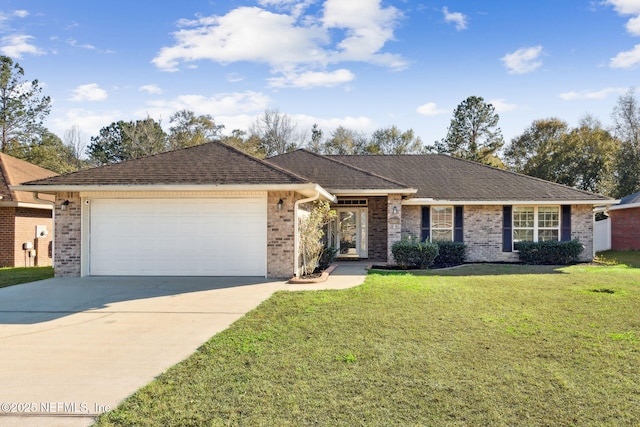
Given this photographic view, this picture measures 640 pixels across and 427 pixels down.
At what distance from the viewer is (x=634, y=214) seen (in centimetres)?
2156

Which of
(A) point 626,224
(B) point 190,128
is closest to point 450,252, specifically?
(A) point 626,224

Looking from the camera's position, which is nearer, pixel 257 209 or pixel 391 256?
pixel 257 209

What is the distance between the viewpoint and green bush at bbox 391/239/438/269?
14.2 m

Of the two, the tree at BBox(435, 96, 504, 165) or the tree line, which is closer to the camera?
the tree line

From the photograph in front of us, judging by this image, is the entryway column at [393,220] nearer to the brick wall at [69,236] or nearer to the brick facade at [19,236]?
the brick wall at [69,236]

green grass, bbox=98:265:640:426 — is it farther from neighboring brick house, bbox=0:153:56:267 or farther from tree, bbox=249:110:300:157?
tree, bbox=249:110:300:157

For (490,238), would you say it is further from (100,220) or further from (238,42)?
(100,220)

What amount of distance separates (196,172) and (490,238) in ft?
36.9

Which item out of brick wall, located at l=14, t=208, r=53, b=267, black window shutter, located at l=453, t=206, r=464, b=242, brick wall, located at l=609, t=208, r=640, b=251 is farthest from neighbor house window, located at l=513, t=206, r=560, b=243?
brick wall, located at l=14, t=208, r=53, b=267

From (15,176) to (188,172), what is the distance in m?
10.2

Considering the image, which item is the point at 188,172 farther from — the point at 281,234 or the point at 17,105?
the point at 17,105

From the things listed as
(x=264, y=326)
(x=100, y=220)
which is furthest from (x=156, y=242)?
(x=264, y=326)

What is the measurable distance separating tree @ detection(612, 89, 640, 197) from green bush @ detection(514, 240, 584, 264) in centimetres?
1844

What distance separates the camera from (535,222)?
16.7 m
